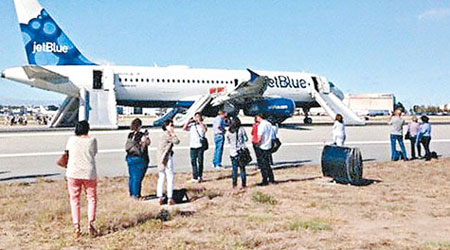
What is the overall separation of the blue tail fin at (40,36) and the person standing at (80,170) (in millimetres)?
28191

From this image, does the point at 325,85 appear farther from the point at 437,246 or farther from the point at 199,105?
the point at 437,246

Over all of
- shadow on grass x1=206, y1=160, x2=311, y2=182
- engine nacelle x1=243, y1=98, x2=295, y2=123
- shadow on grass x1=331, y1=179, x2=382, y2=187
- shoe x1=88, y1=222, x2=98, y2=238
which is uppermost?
engine nacelle x1=243, y1=98, x2=295, y2=123

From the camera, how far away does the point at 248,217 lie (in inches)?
296

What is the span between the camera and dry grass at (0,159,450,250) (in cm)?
611

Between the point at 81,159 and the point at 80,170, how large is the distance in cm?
15

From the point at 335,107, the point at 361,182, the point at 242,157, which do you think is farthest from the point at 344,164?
the point at 335,107

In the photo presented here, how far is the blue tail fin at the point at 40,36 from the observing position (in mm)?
32188

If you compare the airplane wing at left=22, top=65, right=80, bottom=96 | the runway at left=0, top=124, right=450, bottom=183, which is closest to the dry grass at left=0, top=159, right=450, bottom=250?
the runway at left=0, top=124, right=450, bottom=183

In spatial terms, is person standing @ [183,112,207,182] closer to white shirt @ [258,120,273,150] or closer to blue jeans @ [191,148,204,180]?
blue jeans @ [191,148,204,180]

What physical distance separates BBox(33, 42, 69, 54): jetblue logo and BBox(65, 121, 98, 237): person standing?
2822 cm

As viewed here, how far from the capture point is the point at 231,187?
410 inches

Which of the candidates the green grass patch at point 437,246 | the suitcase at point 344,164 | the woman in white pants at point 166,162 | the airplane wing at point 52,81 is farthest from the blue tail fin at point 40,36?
the green grass patch at point 437,246

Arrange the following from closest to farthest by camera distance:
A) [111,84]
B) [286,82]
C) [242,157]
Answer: [242,157] < [111,84] < [286,82]

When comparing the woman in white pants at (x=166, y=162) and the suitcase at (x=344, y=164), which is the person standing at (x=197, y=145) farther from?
the suitcase at (x=344, y=164)
